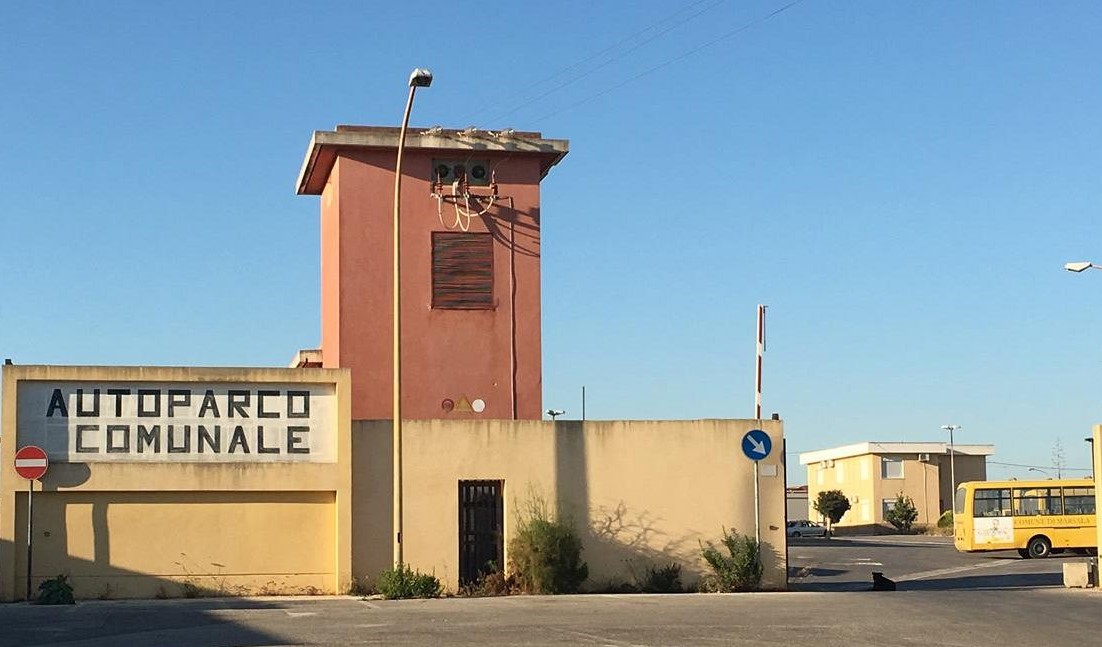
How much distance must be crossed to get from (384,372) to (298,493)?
6805 millimetres

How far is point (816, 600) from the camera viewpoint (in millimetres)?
24016

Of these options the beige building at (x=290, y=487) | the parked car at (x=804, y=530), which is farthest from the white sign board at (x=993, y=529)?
the parked car at (x=804, y=530)

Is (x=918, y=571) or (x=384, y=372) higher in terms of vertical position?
(x=384, y=372)

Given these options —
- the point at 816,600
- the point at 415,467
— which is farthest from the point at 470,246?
the point at 816,600

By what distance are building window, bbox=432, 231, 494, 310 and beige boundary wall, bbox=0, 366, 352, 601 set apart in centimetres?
727

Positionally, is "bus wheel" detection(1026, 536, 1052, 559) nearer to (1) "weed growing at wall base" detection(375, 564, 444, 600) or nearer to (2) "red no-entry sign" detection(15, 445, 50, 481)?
(1) "weed growing at wall base" detection(375, 564, 444, 600)

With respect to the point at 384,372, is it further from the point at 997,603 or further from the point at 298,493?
the point at 997,603

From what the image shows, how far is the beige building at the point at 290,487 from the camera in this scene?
2556cm

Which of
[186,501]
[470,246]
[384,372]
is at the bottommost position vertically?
[186,501]

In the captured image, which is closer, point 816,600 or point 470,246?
point 816,600

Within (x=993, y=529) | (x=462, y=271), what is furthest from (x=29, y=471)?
(x=993, y=529)

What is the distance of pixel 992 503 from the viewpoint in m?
49.4

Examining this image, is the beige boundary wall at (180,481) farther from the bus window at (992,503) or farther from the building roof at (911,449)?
the building roof at (911,449)

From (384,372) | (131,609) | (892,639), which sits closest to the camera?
(892,639)
